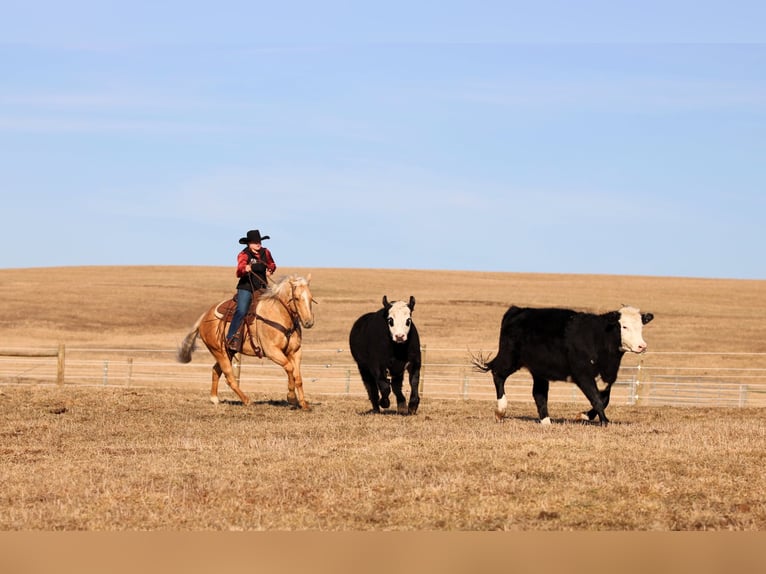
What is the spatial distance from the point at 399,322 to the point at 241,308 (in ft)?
11.0

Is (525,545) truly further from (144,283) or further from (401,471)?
(144,283)

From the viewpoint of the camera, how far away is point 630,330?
568 inches

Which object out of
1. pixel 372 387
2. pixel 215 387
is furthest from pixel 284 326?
pixel 215 387

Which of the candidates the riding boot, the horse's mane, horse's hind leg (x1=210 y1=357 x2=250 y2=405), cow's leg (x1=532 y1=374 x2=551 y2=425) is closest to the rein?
the horse's mane

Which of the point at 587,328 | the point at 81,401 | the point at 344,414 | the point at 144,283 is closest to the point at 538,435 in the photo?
the point at 587,328

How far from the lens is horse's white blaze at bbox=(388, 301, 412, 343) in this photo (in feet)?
50.2

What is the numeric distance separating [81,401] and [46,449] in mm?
6240

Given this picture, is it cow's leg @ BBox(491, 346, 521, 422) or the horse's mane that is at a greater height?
the horse's mane

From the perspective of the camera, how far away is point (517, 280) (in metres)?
72.1

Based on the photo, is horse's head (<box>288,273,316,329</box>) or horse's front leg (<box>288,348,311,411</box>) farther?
horse's front leg (<box>288,348,311,411</box>)

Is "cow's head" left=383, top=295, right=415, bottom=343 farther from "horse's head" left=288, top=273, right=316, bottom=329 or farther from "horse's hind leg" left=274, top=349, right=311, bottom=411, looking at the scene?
"horse's hind leg" left=274, top=349, right=311, bottom=411

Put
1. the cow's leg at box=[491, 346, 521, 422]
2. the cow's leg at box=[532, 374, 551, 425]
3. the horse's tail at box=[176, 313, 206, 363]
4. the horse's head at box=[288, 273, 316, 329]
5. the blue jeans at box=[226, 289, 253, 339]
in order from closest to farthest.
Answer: the cow's leg at box=[532, 374, 551, 425] < the cow's leg at box=[491, 346, 521, 422] < the horse's head at box=[288, 273, 316, 329] < the blue jeans at box=[226, 289, 253, 339] < the horse's tail at box=[176, 313, 206, 363]

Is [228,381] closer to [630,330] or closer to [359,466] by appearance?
[630,330]

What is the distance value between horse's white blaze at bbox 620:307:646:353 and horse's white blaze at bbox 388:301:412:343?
113 inches
